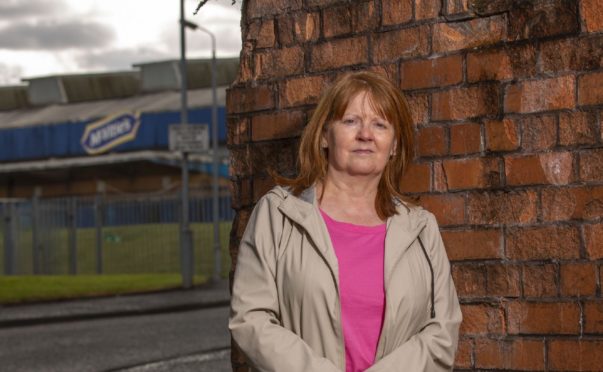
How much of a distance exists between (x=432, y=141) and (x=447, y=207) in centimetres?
22

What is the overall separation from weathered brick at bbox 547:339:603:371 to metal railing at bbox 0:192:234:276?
20.6 meters

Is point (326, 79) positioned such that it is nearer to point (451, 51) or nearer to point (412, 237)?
point (451, 51)

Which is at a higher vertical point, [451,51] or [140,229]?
[451,51]

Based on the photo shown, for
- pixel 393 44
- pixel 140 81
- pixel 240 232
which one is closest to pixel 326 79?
pixel 393 44

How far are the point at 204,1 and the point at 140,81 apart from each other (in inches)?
2286

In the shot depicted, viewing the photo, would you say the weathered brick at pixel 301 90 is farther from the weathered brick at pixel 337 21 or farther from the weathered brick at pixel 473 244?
the weathered brick at pixel 473 244

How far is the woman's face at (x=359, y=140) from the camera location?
304cm

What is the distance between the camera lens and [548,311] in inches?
135

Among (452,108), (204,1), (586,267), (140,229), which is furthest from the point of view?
(140,229)

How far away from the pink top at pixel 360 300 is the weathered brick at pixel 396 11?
108 centimetres

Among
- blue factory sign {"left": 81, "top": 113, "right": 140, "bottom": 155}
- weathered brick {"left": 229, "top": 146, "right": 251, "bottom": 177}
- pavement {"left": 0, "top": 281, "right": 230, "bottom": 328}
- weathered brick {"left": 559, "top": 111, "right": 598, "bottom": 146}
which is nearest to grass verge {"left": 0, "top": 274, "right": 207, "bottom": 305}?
pavement {"left": 0, "top": 281, "right": 230, "bottom": 328}

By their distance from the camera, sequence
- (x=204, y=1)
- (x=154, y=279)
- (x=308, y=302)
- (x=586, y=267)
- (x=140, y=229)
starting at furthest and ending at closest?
(x=140, y=229) < (x=154, y=279) < (x=204, y=1) < (x=586, y=267) < (x=308, y=302)

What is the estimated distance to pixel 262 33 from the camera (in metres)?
4.09

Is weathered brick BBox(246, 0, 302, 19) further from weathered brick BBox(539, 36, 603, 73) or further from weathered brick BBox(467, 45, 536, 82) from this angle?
weathered brick BBox(539, 36, 603, 73)
